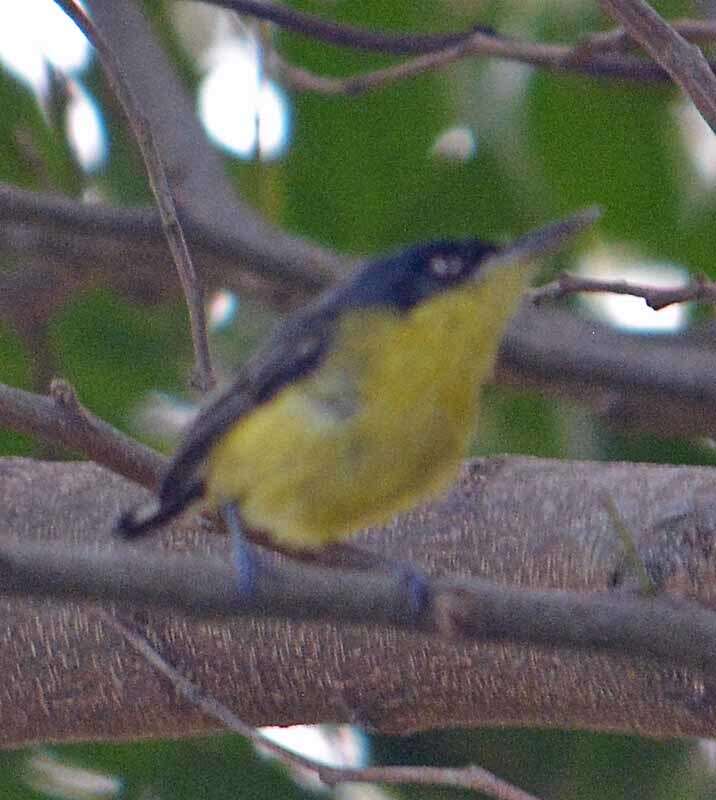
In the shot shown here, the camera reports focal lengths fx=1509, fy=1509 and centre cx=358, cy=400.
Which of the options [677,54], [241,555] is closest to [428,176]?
[677,54]

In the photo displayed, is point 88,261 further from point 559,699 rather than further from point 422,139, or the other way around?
point 559,699

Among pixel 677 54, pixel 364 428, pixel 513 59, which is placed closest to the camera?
pixel 677 54

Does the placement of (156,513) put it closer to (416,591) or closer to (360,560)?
(360,560)

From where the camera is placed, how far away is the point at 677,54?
238 centimetres

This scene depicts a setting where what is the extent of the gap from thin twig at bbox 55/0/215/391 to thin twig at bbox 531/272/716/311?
0.64 metres

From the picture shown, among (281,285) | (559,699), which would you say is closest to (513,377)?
(281,285)

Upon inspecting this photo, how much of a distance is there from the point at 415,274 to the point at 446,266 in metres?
0.06

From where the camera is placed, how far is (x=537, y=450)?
4.41m

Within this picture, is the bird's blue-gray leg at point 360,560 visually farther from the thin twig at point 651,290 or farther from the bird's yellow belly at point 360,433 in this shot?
the thin twig at point 651,290

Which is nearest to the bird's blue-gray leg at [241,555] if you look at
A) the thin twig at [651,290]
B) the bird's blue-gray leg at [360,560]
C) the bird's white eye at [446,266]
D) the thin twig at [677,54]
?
the bird's blue-gray leg at [360,560]

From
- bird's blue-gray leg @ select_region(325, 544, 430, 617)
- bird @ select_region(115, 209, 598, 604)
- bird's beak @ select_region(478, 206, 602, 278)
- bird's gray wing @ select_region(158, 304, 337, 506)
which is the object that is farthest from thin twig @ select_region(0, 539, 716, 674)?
bird's beak @ select_region(478, 206, 602, 278)

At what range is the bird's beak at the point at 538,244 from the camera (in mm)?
2815

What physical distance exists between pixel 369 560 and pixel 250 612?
0.89 meters

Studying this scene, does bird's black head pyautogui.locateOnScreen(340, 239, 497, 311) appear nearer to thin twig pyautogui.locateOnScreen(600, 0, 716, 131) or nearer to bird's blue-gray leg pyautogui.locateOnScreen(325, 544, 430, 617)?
bird's blue-gray leg pyautogui.locateOnScreen(325, 544, 430, 617)
